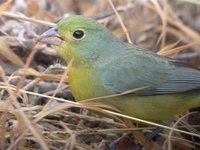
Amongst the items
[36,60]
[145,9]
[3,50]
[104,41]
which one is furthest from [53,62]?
[145,9]

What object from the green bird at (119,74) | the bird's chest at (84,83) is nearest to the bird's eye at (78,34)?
the green bird at (119,74)

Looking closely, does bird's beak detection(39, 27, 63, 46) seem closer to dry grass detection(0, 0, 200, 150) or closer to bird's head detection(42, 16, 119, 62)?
bird's head detection(42, 16, 119, 62)

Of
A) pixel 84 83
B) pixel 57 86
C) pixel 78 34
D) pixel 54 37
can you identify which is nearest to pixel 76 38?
pixel 78 34

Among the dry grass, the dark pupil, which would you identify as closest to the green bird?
the dark pupil

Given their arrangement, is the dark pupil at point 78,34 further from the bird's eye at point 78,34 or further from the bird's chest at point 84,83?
the bird's chest at point 84,83

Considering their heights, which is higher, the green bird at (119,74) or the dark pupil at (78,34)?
the dark pupil at (78,34)

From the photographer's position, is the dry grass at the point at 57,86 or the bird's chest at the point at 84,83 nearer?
the dry grass at the point at 57,86

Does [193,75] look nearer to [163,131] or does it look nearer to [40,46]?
[163,131]
